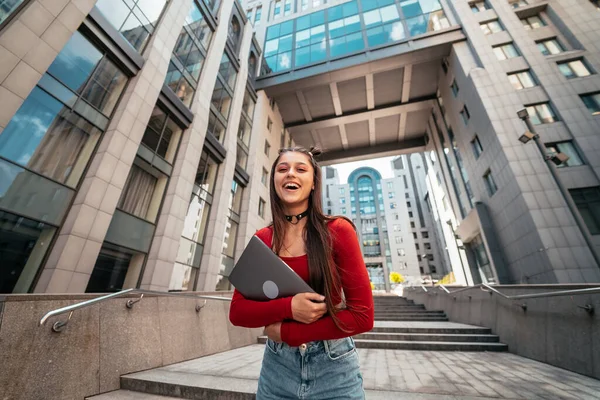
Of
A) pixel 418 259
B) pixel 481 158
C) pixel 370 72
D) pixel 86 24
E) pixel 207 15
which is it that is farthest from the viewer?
pixel 418 259

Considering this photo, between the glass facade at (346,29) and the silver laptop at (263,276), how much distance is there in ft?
83.5

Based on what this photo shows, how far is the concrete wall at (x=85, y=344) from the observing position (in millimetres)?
2816

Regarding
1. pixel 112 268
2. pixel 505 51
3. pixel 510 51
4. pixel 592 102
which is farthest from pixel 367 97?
pixel 112 268

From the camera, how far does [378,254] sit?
69000 millimetres

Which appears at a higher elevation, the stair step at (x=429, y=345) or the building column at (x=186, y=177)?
the building column at (x=186, y=177)

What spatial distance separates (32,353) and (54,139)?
761 centimetres

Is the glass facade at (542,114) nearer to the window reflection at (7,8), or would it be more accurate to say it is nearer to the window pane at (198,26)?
the window pane at (198,26)

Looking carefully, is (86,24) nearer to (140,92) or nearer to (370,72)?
(140,92)

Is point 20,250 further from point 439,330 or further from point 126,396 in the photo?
point 439,330

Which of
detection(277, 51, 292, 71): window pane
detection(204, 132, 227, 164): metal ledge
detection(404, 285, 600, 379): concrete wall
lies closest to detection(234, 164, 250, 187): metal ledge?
detection(204, 132, 227, 164): metal ledge

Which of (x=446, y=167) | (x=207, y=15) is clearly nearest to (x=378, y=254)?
(x=446, y=167)

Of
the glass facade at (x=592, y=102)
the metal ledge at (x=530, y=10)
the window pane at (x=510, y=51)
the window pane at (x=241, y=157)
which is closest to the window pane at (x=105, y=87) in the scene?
the window pane at (x=241, y=157)

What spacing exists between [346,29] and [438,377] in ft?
91.8

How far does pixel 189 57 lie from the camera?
14094 millimetres
